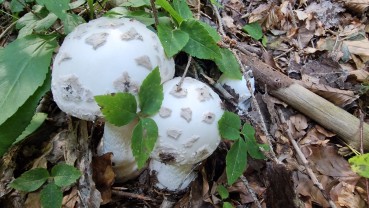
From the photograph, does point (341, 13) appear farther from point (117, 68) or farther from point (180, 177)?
point (117, 68)

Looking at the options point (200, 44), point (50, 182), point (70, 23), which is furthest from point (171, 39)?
point (50, 182)

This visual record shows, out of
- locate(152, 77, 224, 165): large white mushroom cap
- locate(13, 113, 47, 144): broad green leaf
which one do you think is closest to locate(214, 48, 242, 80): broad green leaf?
locate(152, 77, 224, 165): large white mushroom cap

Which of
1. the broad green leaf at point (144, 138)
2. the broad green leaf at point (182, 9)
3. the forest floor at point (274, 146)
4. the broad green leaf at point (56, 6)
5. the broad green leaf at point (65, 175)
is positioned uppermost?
the broad green leaf at point (56, 6)

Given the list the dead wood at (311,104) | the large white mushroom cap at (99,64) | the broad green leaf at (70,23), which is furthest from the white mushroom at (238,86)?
the broad green leaf at (70,23)

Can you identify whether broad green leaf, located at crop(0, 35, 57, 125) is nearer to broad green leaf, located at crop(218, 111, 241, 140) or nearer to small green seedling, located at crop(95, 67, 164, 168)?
small green seedling, located at crop(95, 67, 164, 168)

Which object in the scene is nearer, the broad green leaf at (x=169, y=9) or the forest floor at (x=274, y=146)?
the broad green leaf at (x=169, y=9)

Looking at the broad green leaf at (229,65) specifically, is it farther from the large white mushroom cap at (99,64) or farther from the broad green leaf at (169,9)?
the large white mushroom cap at (99,64)

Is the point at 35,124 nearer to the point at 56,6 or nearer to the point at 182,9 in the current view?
the point at 56,6
